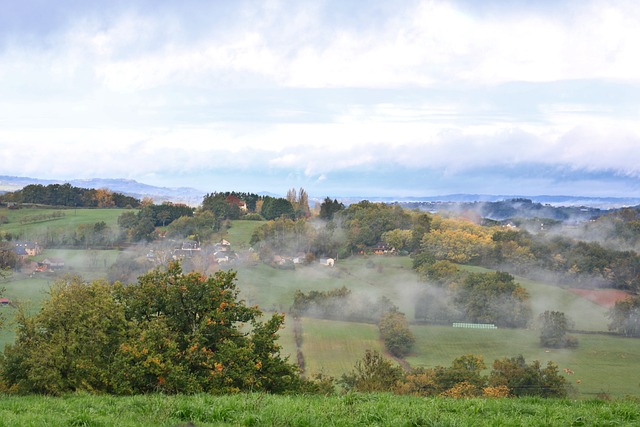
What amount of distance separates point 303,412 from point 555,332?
79909mm

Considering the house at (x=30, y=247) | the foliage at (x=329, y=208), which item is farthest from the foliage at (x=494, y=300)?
the house at (x=30, y=247)

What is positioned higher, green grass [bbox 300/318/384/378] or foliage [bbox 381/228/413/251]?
foliage [bbox 381/228/413/251]

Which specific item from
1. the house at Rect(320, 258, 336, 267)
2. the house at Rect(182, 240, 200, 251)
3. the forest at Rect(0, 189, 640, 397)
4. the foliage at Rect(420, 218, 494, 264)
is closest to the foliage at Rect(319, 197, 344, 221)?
the forest at Rect(0, 189, 640, 397)

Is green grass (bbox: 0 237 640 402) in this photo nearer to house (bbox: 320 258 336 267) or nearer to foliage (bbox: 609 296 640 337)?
house (bbox: 320 258 336 267)

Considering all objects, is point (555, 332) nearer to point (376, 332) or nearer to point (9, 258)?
point (376, 332)

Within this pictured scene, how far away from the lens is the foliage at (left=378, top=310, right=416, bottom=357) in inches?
3056

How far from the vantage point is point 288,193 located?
608ft

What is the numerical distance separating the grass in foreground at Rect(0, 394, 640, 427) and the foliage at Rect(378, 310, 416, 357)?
63826 millimetres

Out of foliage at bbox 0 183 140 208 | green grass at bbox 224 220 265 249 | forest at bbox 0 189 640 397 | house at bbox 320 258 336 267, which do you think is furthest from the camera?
foliage at bbox 0 183 140 208

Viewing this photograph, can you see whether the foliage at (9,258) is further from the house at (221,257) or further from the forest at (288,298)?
the house at (221,257)

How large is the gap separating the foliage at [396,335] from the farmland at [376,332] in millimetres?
1195

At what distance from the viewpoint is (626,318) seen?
91.7m

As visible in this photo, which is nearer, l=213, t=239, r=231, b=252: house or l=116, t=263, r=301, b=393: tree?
l=116, t=263, r=301, b=393: tree

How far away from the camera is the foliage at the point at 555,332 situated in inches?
3287
